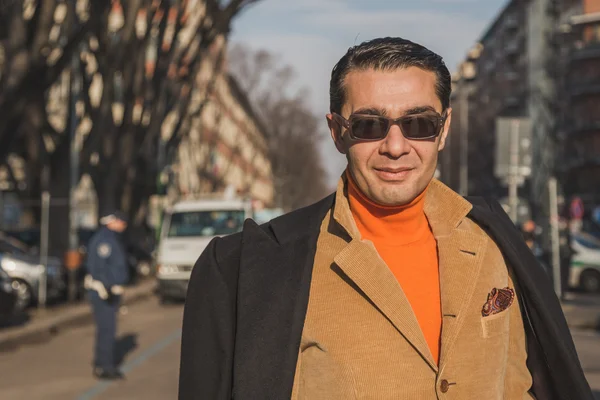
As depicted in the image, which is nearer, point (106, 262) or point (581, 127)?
point (106, 262)

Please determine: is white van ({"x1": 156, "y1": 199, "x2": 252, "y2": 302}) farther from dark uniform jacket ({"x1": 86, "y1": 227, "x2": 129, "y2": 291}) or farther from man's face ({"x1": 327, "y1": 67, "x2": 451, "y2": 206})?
man's face ({"x1": 327, "y1": 67, "x2": 451, "y2": 206})

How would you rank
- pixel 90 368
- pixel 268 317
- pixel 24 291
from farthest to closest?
pixel 24 291 → pixel 90 368 → pixel 268 317

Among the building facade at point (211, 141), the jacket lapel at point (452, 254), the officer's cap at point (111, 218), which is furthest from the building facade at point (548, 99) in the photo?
the jacket lapel at point (452, 254)

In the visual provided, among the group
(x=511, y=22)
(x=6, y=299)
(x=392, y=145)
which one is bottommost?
(x=6, y=299)

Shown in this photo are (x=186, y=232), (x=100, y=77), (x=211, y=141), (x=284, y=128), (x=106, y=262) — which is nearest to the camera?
(x=106, y=262)

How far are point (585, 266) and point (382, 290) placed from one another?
25107 millimetres

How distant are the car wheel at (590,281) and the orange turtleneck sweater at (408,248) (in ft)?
81.6

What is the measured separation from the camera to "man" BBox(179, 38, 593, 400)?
226 cm

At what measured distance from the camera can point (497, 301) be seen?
239 centimetres

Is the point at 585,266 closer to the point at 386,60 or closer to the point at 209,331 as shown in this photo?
the point at 386,60

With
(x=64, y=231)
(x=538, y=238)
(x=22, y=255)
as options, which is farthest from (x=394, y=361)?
(x=538, y=238)

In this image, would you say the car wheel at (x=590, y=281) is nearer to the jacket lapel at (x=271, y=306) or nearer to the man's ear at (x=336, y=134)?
the man's ear at (x=336, y=134)

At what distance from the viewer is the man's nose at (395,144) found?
7.83 ft

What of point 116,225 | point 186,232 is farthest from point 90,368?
point 186,232
